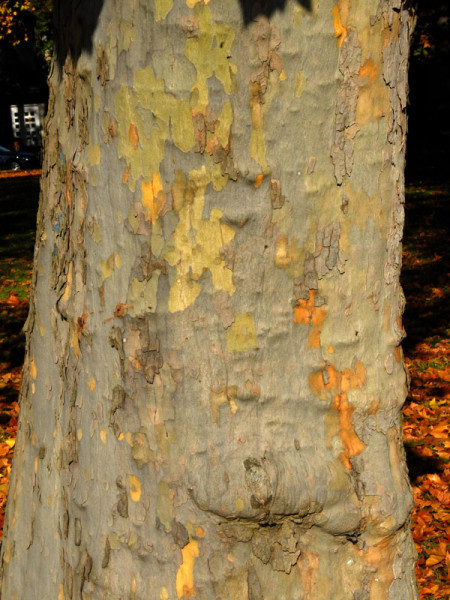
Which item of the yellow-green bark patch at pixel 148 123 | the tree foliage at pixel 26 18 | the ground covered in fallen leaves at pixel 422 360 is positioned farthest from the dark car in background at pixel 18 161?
the yellow-green bark patch at pixel 148 123

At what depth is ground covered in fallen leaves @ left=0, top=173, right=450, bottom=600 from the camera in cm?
416

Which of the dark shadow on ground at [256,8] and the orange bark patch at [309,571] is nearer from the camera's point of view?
the dark shadow on ground at [256,8]

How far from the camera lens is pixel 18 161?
3078 centimetres

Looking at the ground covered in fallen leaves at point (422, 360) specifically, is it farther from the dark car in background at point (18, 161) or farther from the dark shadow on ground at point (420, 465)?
the dark car in background at point (18, 161)

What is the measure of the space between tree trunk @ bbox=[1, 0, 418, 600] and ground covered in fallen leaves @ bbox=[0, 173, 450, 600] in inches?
87.2

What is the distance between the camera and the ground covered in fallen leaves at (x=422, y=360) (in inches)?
164

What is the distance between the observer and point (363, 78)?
1.71 metres

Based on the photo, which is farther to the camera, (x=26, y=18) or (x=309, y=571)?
(x=26, y=18)

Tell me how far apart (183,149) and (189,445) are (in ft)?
2.27

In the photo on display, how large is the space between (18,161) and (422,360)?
88.6 ft

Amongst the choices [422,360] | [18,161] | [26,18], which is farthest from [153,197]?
[26,18]

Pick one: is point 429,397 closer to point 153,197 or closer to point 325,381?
point 325,381

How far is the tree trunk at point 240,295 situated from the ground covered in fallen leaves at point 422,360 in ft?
7.26

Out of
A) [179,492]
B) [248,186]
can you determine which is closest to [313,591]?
[179,492]
